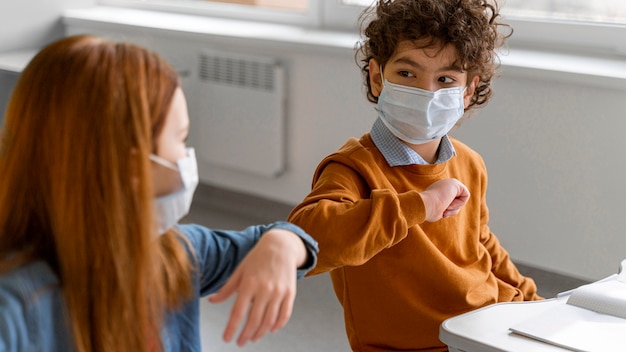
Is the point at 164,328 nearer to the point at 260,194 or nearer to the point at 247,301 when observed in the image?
the point at 247,301

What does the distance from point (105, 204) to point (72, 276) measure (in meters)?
0.10

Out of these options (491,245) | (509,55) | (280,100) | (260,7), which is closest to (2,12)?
(260,7)

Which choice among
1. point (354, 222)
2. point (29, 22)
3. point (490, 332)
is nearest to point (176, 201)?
point (354, 222)

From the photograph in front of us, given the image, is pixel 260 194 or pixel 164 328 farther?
pixel 260 194

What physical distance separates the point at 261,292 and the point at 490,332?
46 cm

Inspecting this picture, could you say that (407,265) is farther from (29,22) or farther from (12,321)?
(29,22)

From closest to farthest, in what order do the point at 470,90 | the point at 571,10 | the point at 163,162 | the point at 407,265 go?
1. the point at 163,162
2. the point at 407,265
3. the point at 470,90
4. the point at 571,10

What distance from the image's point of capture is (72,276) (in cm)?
106

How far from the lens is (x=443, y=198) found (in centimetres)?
159

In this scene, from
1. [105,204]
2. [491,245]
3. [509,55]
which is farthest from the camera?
[509,55]

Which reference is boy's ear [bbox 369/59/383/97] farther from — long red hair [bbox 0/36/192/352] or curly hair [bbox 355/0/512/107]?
long red hair [bbox 0/36/192/352]

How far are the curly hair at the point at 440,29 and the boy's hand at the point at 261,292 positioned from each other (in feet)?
2.69

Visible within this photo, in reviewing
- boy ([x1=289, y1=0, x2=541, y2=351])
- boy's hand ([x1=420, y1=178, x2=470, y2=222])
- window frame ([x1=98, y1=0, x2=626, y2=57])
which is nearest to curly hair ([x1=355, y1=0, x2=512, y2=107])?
boy ([x1=289, y1=0, x2=541, y2=351])

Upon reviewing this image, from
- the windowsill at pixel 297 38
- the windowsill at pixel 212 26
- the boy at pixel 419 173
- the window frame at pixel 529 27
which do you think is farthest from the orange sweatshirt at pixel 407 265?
the windowsill at pixel 212 26
